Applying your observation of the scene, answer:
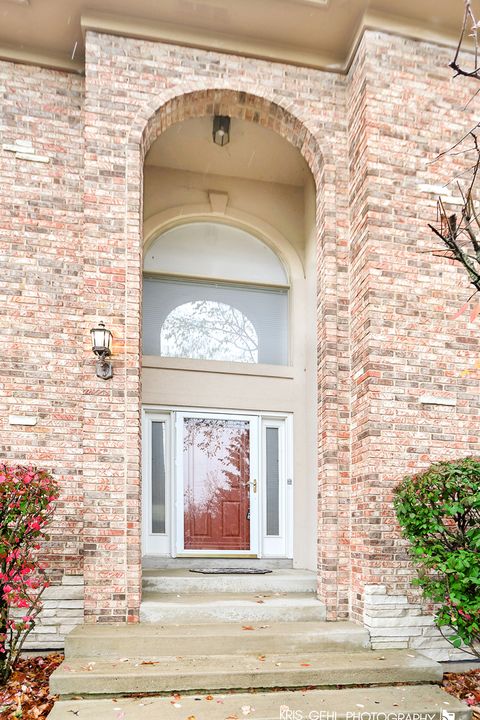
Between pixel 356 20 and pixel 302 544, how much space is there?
5765 mm

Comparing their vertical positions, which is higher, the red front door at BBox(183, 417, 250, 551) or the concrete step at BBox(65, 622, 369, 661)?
the red front door at BBox(183, 417, 250, 551)

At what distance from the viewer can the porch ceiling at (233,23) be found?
6066 millimetres

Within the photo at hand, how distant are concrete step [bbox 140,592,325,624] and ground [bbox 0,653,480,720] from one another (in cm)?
93

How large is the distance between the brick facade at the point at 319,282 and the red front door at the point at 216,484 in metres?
1.79

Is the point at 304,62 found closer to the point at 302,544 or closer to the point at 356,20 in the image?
the point at 356,20

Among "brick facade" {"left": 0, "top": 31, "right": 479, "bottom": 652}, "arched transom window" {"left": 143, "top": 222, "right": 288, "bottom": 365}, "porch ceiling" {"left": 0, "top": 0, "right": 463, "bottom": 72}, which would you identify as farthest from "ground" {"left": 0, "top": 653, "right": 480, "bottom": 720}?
"porch ceiling" {"left": 0, "top": 0, "right": 463, "bottom": 72}

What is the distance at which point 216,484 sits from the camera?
7.73 metres

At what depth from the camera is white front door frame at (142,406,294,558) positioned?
7.49m

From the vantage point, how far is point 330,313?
6281 mm

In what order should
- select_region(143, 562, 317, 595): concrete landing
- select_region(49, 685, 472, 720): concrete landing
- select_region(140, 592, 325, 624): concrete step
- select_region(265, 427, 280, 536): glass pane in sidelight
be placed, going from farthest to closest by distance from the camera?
select_region(265, 427, 280, 536): glass pane in sidelight
select_region(143, 562, 317, 595): concrete landing
select_region(140, 592, 325, 624): concrete step
select_region(49, 685, 472, 720): concrete landing

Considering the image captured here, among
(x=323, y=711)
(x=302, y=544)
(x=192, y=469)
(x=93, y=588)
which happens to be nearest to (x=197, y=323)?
(x=192, y=469)

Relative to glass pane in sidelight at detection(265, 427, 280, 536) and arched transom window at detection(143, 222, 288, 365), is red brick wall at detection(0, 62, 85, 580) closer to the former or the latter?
arched transom window at detection(143, 222, 288, 365)

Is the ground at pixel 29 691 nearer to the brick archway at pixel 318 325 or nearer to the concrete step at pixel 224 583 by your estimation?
the brick archway at pixel 318 325

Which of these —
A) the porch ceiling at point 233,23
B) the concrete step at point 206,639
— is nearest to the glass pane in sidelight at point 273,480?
the concrete step at point 206,639
